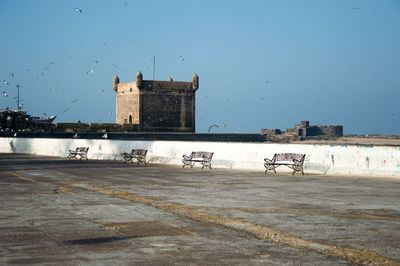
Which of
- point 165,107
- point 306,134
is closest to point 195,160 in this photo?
point 165,107

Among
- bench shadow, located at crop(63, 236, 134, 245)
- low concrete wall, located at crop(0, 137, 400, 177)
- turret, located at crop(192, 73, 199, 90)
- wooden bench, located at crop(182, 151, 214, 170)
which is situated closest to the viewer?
bench shadow, located at crop(63, 236, 134, 245)

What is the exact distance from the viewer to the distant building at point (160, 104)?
295ft

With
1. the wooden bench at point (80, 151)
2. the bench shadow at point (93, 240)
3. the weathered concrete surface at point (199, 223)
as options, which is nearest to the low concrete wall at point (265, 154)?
the wooden bench at point (80, 151)

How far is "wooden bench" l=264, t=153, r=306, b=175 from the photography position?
66.9 feet

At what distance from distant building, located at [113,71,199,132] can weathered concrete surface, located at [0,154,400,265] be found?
74551 mm

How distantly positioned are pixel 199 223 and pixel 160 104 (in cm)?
8253

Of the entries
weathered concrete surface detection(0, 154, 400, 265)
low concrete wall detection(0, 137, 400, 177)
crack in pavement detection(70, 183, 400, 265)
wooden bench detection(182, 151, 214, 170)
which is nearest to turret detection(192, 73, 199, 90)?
low concrete wall detection(0, 137, 400, 177)

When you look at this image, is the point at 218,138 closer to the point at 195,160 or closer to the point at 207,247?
the point at 195,160

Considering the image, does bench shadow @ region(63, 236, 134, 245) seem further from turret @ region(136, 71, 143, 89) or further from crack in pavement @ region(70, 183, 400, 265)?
turret @ region(136, 71, 143, 89)

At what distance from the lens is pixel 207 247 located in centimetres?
707

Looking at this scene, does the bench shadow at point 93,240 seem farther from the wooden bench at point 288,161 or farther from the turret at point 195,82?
the turret at point 195,82

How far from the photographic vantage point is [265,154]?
22.3 meters

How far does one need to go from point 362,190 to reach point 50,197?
26.7ft

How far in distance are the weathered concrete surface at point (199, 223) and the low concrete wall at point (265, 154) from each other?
2.95 meters
